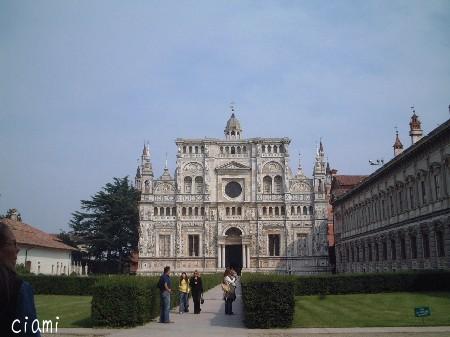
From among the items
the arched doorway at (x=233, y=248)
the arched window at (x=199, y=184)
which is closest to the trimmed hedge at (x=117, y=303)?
the arched doorway at (x=233, y=248)

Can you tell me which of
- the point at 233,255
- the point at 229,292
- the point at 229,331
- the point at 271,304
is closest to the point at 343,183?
the point at 233,255

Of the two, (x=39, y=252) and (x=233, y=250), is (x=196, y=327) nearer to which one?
(x=39, y=252)

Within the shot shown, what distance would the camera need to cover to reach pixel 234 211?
2682 inches

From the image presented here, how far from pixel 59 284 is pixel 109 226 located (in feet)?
126

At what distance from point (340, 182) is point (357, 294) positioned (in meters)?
42.5

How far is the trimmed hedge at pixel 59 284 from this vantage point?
34188 millimetres

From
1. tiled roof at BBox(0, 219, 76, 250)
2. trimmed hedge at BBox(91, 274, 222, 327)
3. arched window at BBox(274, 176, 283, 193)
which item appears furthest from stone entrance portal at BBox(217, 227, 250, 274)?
trimmed hedge at BBox(91, 274, 222, 327)

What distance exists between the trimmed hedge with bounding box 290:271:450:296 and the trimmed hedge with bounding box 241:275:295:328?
1197cm

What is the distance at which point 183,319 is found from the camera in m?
19.6

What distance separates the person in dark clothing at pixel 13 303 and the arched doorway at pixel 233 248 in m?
63.3

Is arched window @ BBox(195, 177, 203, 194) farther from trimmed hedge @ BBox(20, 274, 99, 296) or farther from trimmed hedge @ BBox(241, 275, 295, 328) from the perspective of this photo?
trimmed hedge @ BBox(241, 275, 295, 328)

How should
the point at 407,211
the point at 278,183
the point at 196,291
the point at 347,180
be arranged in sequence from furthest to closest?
the point at 347,180 < the point at 278,183 < the point at 407,211 < the point at 196,291

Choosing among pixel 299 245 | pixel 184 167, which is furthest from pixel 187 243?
pixel 299 245

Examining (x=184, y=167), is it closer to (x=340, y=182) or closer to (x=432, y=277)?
(x=340, y=182)
